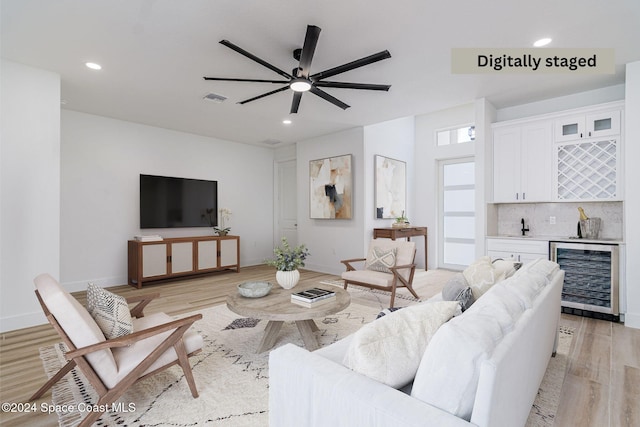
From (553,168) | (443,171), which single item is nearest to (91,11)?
(553,168)

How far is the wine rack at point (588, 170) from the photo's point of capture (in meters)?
3.65

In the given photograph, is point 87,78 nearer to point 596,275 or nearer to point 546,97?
point 546,97

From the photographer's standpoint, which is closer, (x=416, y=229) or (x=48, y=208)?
(x=48, y=208)

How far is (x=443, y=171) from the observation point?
21.2 ft

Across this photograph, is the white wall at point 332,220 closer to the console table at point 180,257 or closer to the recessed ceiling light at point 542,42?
the console table at point 180,257

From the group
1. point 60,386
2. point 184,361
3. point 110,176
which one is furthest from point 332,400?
point 110,176

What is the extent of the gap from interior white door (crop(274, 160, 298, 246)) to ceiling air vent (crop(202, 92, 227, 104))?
306cm

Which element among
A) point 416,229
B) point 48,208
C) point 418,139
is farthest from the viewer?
point 418,139

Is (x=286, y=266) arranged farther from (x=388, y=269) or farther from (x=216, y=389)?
(x=388, y=269)

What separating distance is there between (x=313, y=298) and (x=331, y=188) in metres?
3.71

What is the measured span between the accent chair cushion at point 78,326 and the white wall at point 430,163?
5906mm

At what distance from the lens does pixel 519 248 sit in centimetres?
396

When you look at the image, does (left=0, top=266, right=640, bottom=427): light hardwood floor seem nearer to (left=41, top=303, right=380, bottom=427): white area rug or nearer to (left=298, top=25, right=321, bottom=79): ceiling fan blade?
(left=41, top=303, right=380, bottom=427): white area rug

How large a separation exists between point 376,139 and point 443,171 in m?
1.72
